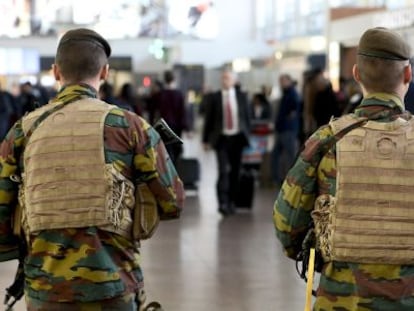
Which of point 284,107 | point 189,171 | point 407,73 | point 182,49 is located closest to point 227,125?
point 189,171

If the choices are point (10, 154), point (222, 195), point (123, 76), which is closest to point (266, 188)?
point (222, 195)

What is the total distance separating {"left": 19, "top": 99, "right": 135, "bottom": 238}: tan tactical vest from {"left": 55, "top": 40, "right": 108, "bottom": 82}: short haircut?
12 centimetres

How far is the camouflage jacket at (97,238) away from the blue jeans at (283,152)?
41.2 ft

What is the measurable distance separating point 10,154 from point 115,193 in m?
0.48

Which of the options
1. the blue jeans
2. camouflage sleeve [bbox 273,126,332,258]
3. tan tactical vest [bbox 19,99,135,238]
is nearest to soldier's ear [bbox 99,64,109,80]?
tan tactical vest [bbox 19,99,135,238]

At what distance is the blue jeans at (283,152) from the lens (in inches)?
654

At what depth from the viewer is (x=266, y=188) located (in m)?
17.3

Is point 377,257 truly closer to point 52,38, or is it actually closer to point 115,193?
point 115,193

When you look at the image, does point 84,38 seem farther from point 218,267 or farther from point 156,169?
point 218,267

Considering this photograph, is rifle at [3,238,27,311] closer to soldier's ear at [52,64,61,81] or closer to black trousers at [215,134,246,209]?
soldier's ear at [52,64,61,81]

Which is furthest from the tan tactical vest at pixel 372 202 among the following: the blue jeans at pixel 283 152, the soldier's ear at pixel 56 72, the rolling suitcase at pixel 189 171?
the blue jeans at pixel 283 152

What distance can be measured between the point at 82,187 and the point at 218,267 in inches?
224

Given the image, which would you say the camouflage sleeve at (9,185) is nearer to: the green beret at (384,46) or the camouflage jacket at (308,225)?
the camouflage jacket at (308,225)

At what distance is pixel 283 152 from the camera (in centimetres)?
1688
